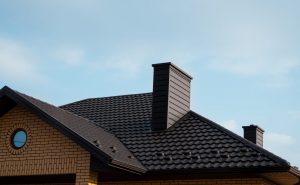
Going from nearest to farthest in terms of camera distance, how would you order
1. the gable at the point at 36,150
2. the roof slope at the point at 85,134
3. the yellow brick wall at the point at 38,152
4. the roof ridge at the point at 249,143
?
the roof ridge at the point at 249,143, the roof slope at the point at 85,134, the yellow brick wall at the point at 38,152, the gable at the point at 36,150

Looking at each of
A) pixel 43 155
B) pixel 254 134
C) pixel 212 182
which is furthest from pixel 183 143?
pixel 254 134

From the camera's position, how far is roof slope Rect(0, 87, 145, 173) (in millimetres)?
11624

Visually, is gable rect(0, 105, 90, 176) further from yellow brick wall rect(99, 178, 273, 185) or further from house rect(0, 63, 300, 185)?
yellow brick wall rect(99, 178, 273, 185)

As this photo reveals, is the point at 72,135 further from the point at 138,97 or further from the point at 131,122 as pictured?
the point at 138,97

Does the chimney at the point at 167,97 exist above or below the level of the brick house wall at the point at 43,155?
above

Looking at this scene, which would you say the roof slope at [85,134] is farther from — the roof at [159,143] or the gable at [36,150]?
the gable at [36,150]

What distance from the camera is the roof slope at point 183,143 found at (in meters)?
11.9

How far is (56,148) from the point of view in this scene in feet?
40.8

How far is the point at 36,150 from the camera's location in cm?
1267

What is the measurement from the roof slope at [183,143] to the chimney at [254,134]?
4347mm

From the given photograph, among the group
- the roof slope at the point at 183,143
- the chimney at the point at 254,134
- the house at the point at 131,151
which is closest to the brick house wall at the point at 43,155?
the house at the point at 131,151

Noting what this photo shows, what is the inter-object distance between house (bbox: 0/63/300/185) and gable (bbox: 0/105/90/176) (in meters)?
0.02

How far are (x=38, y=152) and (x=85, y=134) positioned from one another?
3.90 feet

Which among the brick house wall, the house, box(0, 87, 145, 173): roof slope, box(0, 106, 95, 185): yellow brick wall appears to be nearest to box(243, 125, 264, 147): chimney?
the house
